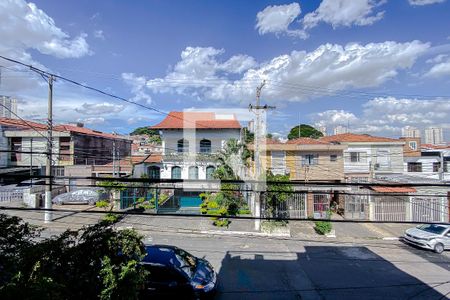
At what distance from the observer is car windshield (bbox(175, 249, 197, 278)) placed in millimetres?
7859

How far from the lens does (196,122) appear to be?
28141mm

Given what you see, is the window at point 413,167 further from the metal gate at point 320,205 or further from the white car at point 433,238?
the white car at point 433,238

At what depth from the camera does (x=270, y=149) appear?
76.9ft

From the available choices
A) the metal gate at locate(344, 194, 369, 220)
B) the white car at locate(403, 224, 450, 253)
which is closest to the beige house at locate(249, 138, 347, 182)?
the metal gate at locate(344, 194, 369, 220)

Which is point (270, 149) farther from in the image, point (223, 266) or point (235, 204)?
point (223, 266)

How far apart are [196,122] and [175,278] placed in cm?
2161

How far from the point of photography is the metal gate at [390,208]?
18.0m

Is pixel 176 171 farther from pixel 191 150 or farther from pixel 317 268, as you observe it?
pixel 317 268

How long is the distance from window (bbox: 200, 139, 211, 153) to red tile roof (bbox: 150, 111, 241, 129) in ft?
4.89

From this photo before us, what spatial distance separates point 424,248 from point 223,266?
9.80 metres

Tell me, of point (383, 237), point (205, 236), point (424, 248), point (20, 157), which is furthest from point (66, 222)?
point (424, 248)

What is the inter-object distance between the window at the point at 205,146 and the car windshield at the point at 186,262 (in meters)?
19.1

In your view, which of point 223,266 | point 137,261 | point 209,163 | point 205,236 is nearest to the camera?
point 137,261

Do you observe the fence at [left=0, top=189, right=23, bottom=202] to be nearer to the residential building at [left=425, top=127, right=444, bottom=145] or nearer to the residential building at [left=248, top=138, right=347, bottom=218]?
the residential building at [left=248, top=138, right=347, bottom=218]
